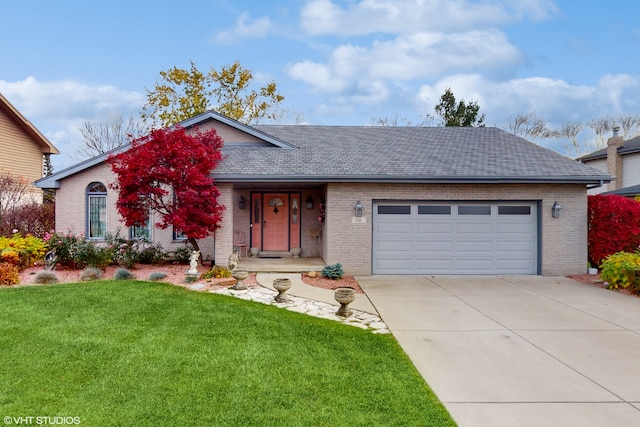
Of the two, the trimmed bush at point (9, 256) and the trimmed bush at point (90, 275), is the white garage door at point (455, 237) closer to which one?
Answer: the trimmed bush at point (90, 275)

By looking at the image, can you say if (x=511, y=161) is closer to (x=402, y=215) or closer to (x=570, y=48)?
(x=402, y=215)

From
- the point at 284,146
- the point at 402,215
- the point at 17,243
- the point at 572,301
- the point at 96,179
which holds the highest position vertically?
the point at 284,146

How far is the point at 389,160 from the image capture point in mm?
11797

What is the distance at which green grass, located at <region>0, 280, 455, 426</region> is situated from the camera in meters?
3.48

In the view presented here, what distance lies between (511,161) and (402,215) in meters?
4.09

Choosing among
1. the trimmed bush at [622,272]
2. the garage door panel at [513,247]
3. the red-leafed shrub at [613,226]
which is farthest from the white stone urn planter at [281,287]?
the red-leafed shrub at [613,226]

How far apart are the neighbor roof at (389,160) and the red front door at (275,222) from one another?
177 cm

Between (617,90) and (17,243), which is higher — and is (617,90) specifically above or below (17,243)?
above

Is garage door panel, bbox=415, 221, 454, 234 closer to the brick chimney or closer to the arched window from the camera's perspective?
the arched window

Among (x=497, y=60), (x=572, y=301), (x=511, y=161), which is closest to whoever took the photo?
(x=572, y=301)

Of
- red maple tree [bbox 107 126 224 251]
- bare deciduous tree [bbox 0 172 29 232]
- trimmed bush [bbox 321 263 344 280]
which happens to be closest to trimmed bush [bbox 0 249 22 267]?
red maple tree [bbox 107 126 224 251]

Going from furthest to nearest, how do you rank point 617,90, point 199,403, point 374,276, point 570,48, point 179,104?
point 617,90 < point 179,104 < point 570,48 < point 374,276 < point 199,403

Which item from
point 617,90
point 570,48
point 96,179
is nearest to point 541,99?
point 617,90

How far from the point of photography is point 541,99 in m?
35.8
